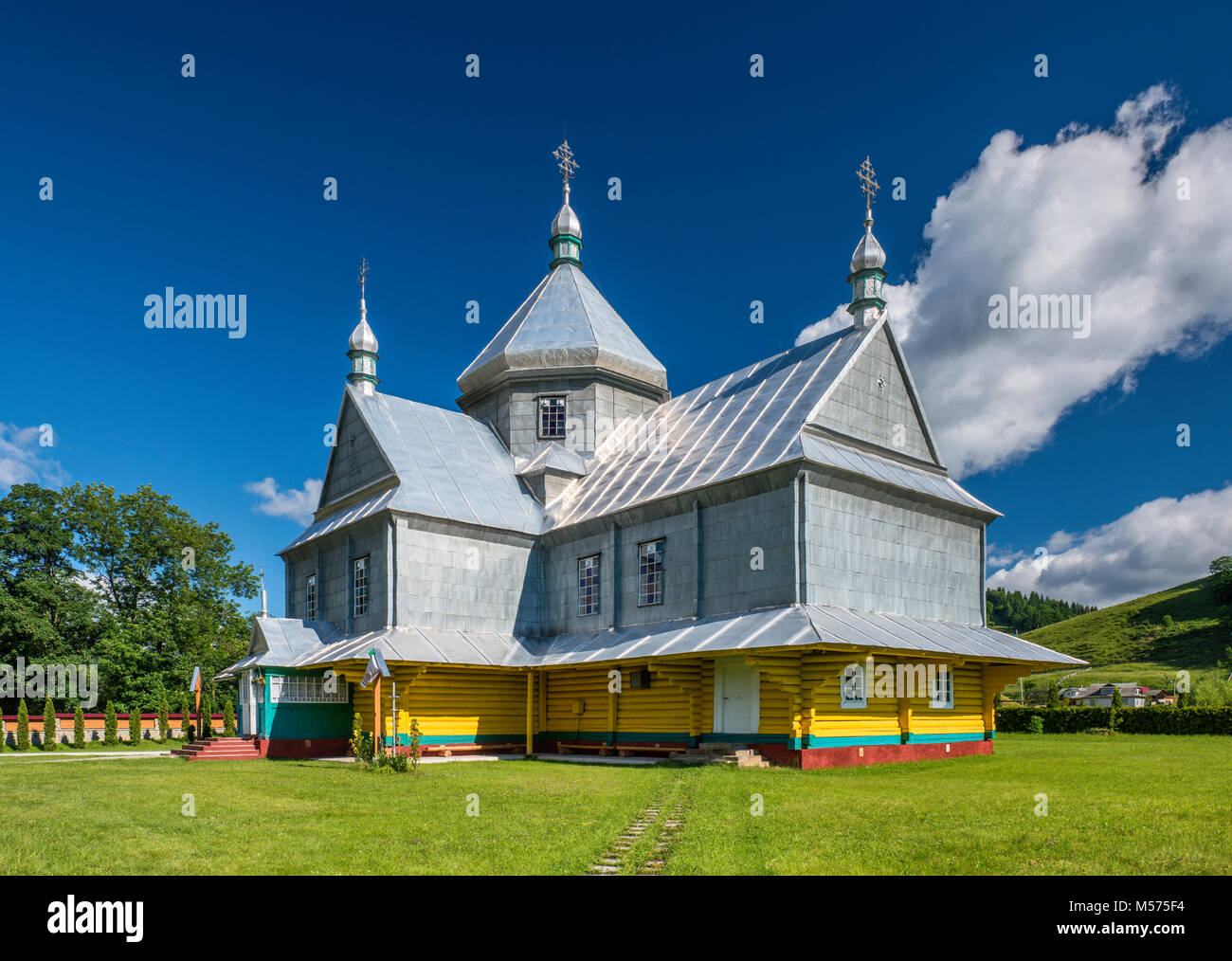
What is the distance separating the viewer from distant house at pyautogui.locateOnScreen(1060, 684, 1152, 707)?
65250 mm

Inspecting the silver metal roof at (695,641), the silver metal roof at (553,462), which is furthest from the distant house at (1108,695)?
the silver metal roof at (553,462)

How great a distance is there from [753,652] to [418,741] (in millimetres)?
9957

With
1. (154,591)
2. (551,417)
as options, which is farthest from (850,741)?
(154,591)

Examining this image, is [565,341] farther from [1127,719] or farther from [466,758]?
[1127,719]

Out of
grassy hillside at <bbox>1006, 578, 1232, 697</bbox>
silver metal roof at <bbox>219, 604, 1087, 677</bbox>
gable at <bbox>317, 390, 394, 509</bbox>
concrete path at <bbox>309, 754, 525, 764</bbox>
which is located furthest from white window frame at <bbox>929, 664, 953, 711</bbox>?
grassy hillside at <bbox>1006, 578, 1232, 697</bbox>

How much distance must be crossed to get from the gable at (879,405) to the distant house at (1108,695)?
48301 mm

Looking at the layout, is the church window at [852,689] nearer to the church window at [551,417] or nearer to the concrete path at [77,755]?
the church window at [551,417]

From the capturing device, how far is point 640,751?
22656 millimetres

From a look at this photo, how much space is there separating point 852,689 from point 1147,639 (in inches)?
3315

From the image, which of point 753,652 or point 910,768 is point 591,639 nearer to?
point 753,652

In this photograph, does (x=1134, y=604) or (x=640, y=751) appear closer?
(x=640, y=751)

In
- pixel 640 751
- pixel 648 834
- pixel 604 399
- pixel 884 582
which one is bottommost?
pixel 640 751

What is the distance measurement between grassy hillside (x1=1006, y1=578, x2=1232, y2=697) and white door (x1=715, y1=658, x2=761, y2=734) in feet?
189
